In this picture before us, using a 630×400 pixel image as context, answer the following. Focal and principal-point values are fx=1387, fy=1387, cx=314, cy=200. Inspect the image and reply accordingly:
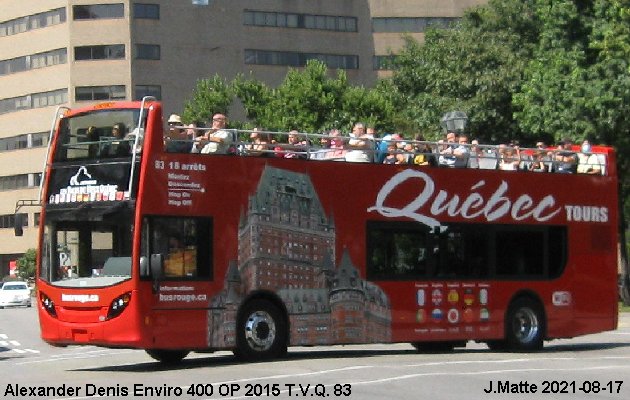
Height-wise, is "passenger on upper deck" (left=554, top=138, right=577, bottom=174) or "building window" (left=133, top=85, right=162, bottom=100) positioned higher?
"building window" (left=133, top=85, right=162, bottom=100)

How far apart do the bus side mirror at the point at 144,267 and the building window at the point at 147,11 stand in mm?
75050

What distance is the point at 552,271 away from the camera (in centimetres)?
2603

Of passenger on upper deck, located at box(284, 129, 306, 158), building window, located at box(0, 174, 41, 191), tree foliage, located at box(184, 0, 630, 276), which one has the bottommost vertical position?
passenger on upper deck, located at box(284, 129, 306, 158)

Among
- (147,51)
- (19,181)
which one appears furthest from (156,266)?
(19,181)

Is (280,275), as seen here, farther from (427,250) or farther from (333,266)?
(427,250)

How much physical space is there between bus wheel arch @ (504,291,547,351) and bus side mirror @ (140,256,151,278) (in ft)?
25.2

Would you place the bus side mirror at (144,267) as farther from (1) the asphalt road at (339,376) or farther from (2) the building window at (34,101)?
(2) the building window at (34,101)

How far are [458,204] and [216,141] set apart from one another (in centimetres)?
510

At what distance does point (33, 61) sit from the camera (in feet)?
323

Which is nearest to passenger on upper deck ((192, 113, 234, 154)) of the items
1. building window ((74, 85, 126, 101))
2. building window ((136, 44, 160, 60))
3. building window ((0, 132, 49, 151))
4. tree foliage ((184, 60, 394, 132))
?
tree foliage ((184, 60, 394, 132))

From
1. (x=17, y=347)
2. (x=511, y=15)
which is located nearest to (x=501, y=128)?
(x=511, y=15)

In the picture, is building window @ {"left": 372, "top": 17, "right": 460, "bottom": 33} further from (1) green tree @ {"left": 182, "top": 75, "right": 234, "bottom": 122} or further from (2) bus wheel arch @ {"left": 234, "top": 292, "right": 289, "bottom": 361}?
(2) bus wheel arch @ {"left": 234, "top": 292, "right": 289, "bottom": 361}

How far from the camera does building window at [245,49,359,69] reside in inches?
3809

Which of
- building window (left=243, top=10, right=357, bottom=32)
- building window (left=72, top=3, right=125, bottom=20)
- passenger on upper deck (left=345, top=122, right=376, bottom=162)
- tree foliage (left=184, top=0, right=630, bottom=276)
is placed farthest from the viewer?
building window (left=243, top=10, right=357, bottom=32)
